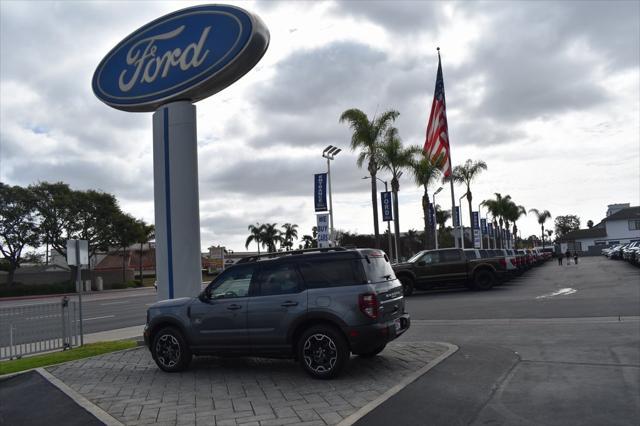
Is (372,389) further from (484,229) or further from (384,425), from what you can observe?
(484,229)

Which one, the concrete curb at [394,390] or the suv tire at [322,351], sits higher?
the suv tire at [322,351]

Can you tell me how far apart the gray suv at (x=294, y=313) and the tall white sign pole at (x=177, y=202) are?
9.05 feet

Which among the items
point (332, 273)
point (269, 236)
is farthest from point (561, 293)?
point (269, 236)

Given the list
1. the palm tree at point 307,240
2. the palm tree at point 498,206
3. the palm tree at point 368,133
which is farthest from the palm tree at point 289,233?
the palm tree at point 368,133

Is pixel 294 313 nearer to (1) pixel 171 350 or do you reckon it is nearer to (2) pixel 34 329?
(1) pixel 171 350

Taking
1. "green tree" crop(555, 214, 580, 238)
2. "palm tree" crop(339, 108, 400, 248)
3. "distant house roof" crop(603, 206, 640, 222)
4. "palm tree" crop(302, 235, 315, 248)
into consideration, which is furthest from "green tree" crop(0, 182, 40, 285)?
"green tree" crop(555, 214, 580, 238)

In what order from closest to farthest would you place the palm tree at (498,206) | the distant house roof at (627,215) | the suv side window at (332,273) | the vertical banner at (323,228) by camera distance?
the suv side window at (332,273) < the vertical banner at (323,228) < the palm tree at (498,206) < the distant house roof at (627,215)

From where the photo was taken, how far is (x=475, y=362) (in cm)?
838

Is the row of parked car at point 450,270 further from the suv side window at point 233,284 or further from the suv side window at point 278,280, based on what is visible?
the suv side window at point 278,280

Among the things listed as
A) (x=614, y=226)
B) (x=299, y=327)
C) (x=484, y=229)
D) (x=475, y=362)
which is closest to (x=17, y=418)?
(x=299, y=327)

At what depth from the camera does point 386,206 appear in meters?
32.8

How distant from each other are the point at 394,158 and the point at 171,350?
25.9m

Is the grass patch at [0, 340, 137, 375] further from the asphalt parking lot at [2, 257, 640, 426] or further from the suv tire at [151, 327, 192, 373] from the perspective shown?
the suv tire at [151, 327, 192, 373]

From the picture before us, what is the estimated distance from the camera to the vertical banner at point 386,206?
32594 mm
